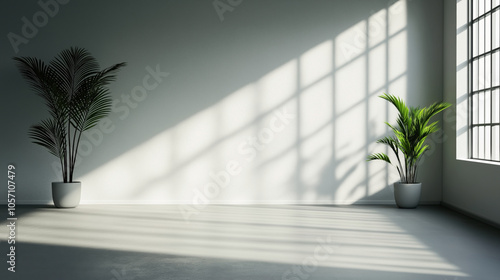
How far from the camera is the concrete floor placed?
3.97 metres

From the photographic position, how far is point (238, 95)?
7.73 m

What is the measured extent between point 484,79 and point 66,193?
6.00 meters

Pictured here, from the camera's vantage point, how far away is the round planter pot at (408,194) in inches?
278

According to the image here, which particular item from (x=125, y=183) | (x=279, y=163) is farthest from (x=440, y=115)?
(x=125, y=183)

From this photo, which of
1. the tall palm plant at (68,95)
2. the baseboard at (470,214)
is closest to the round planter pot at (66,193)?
the tall palm plant at (68,95)

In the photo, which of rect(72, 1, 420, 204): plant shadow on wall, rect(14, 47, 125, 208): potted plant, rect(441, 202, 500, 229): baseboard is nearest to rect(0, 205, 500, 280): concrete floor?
rect(441, 202, 500, 229): baseboard

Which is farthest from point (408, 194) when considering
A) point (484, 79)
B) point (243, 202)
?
point (243, 202)

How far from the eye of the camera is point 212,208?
7.35m

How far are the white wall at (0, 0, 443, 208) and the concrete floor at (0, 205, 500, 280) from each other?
2.18 ft

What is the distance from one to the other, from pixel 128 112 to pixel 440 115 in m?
4.76

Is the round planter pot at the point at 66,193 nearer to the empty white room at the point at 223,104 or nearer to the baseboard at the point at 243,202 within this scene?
the empty white room at the point at 223,104

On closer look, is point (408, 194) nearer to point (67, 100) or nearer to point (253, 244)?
point (253, 244)

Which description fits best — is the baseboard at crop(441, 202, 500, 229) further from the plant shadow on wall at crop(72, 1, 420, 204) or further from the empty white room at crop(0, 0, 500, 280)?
the plant shadow on wall at crop(72, 1, 420, 204)

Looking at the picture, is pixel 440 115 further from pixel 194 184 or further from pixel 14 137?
pixel 14 137
